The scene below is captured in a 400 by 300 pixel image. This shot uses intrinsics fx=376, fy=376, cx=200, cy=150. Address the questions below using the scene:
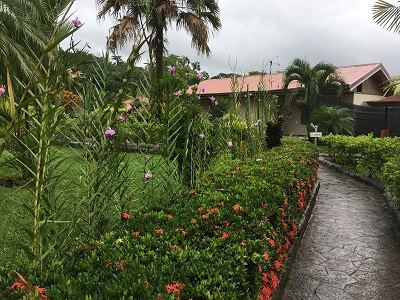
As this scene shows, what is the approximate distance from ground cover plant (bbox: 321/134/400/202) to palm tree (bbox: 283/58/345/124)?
6.54 m

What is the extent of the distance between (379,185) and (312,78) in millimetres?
10273

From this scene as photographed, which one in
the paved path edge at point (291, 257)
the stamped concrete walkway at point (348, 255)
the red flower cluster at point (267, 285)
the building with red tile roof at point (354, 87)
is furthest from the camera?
the building with red tile roof at point (354, 87)

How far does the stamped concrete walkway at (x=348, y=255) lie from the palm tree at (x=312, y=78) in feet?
37.0

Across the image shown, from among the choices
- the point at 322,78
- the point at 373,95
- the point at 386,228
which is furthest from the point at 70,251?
the point at 373,95

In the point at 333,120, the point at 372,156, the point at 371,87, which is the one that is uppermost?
the point at 371,87

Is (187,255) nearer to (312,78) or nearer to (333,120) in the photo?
(333,120)

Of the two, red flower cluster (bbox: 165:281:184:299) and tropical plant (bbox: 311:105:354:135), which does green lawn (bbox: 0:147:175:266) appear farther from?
tropical plant (bbox: 311:105:354:135)

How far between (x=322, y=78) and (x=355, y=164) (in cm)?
850

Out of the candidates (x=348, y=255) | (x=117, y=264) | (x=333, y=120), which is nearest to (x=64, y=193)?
(x=117, y=264)

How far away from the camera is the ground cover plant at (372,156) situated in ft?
19.5

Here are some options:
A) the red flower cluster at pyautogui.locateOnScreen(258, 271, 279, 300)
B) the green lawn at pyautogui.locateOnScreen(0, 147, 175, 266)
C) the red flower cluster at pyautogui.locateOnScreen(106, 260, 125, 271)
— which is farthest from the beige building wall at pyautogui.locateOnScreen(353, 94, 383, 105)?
the red flower cluster at pyautogui.locateOnScreen(106, 260, 125, 271)

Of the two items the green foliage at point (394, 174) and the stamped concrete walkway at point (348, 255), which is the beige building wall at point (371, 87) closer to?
the stamped concrete walkway at point (348, 255)

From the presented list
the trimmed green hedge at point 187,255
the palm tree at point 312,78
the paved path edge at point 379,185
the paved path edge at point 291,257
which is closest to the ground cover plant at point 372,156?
the paved path edge at point 379,185

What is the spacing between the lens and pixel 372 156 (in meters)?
8.27
